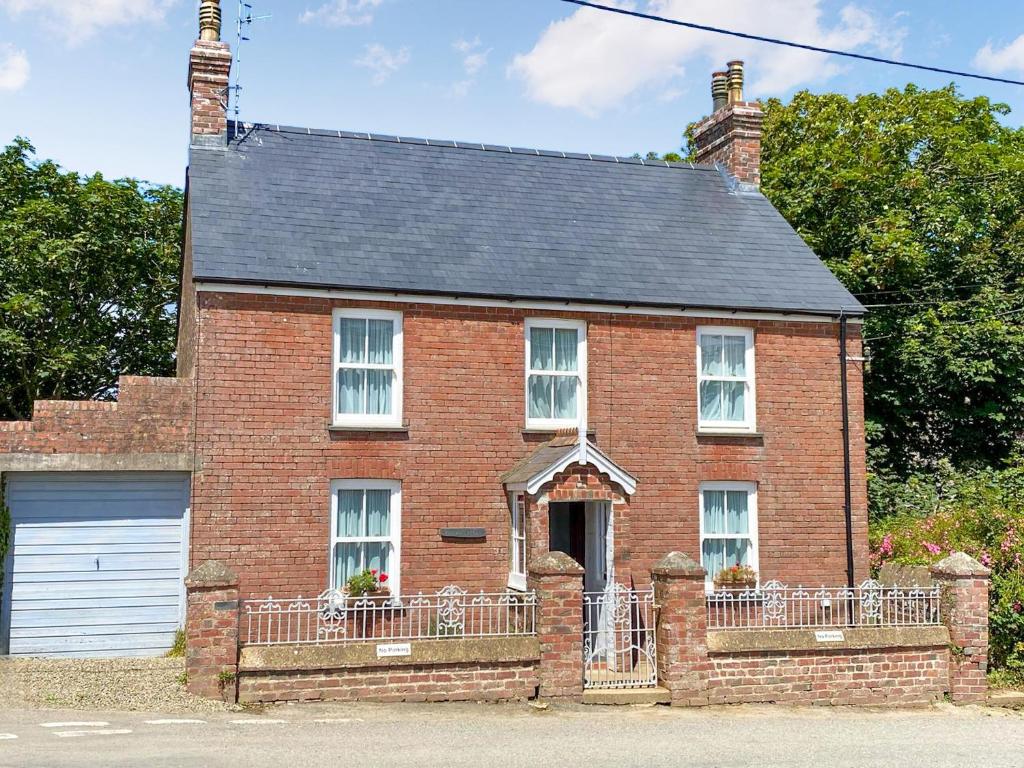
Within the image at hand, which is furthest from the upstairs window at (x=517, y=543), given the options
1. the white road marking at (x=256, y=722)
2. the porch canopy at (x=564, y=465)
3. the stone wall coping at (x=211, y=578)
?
the white road marking at (x=256, y=722)

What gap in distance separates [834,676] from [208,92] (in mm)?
14409

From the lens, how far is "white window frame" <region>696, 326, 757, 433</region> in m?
18.4

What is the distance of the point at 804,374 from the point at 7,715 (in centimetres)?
1356

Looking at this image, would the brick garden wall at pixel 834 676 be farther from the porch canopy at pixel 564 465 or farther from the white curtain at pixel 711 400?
the white curtain at pixel 711 400

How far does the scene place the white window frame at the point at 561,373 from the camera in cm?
1761

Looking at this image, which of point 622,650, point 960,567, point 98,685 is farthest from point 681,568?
point 98,685

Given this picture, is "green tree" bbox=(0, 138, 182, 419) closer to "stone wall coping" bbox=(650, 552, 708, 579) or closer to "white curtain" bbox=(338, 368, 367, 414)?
"white curtain" bbox=(338, 368, 367, 414)

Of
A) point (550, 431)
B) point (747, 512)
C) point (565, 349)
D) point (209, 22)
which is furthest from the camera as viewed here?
point (209, 22)

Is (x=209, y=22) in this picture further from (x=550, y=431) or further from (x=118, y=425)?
(x=550, y=431)

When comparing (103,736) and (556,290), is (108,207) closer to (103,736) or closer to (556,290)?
(556,290)

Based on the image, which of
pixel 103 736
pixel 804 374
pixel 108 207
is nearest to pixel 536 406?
pixel 804 374

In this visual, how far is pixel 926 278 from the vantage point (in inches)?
1032

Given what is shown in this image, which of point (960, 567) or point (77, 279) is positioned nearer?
point (960, 567)

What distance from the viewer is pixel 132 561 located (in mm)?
16312
